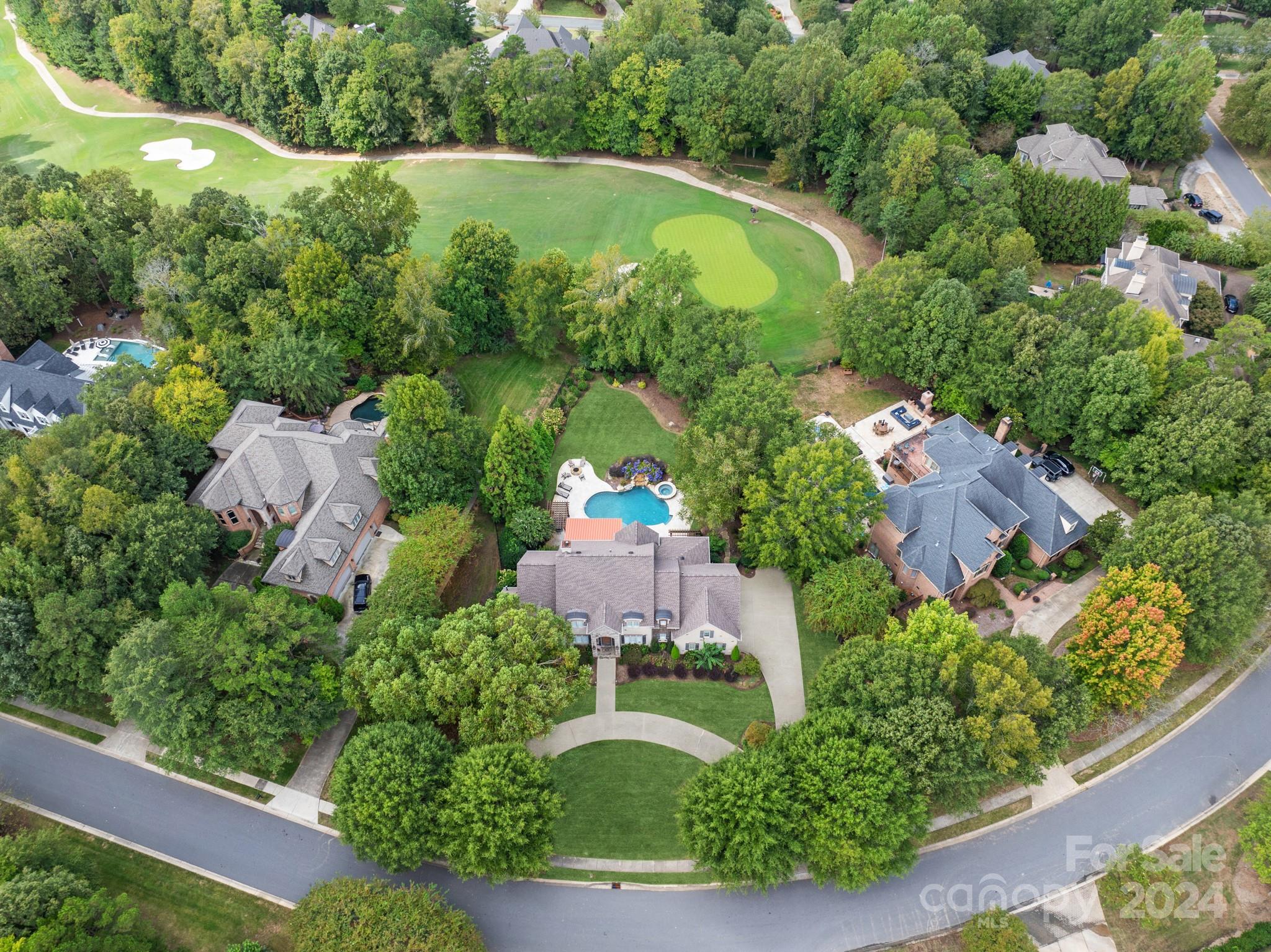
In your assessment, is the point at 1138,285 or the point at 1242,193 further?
the point at 1242,193

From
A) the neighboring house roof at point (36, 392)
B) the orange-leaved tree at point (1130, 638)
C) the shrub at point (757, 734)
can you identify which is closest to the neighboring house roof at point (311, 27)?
the neighboring house roof at point (36, 392)

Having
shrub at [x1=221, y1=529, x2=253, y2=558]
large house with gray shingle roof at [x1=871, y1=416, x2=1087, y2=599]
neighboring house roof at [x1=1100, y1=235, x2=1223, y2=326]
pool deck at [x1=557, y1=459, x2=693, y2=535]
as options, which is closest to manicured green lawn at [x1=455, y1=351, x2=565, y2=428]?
pool deck at [x1=557, y1=459, x2=693, y2=535]

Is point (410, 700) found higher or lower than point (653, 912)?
higher

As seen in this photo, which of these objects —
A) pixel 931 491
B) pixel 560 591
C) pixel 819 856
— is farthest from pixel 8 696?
pixel 931 491

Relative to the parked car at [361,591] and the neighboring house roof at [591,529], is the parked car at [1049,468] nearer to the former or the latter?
the neighboring house roof at [591,529]

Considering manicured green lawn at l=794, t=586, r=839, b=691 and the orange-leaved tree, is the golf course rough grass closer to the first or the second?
manicured green lawn at l=794, t=586, r=839, b=691

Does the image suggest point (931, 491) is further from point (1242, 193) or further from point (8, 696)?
point (1242, 193)
